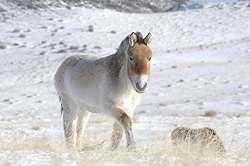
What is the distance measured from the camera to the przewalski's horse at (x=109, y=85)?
351cm

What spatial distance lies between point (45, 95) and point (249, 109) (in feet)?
32.9

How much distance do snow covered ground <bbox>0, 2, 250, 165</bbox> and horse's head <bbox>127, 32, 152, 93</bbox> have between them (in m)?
0.89

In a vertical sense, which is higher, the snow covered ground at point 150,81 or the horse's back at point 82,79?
the horse's back at point 82,79

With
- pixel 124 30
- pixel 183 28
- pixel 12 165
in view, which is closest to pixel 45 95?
pixel 12 165

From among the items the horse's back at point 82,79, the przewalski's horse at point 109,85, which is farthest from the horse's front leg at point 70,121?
the horse's back at point 82,79

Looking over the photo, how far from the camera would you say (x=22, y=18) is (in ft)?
91.9

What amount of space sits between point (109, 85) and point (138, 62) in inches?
28.9

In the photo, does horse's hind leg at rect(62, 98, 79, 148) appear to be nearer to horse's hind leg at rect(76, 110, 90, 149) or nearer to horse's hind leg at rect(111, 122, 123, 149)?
horse's hind leg at rect(76, 110, 90, 149)

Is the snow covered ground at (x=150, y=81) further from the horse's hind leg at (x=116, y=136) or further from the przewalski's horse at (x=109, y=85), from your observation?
the przewalski's horse at (x=109, y=85)

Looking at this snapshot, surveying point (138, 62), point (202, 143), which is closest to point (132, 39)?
point (138, 62)

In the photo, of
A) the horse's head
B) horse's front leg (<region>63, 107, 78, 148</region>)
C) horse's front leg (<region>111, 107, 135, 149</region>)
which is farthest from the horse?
horse's front leg (<region>63, 107, 78, 148</region>)

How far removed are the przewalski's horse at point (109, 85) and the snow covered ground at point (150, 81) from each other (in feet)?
1.32

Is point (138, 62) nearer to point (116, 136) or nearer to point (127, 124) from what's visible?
→ point (127, 124)

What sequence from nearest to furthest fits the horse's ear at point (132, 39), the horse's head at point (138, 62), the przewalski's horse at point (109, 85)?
the horse's head at point (138, 62) < the przewalski's horse at point (109, 85) < the horse's ear at point (132, 39)
